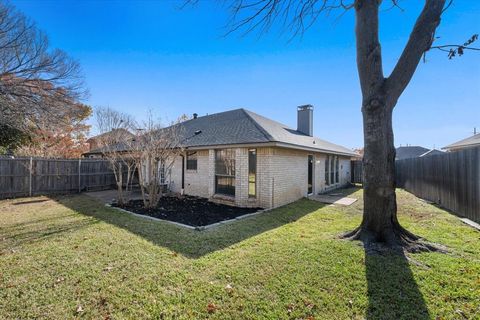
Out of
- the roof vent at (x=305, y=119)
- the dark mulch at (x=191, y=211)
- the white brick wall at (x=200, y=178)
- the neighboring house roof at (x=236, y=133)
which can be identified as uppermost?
the roof vent at (x=305, y=119)

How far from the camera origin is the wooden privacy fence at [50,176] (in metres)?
10.8

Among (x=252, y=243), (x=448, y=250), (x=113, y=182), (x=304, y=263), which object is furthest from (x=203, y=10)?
(x=113, y=182)

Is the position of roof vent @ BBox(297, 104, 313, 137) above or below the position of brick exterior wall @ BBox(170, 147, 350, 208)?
above

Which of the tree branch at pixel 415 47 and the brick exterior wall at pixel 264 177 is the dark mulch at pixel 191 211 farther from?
the tree branch at pixel 415 47

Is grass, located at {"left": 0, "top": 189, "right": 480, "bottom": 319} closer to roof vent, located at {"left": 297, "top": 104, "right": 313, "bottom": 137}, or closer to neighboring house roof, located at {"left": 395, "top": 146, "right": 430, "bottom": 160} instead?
roof vent, located at {"left": 297, "top": 104, "right": 313, "bottom": 137}

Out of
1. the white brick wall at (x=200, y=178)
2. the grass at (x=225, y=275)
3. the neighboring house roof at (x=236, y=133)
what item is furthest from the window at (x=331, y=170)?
the grass at (x=225, y=275)

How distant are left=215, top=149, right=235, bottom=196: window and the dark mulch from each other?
30.1 inches

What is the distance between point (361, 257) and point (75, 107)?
15.1 m

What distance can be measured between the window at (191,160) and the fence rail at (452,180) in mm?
10470

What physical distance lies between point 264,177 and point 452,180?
696cm

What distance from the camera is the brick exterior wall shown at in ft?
28.5

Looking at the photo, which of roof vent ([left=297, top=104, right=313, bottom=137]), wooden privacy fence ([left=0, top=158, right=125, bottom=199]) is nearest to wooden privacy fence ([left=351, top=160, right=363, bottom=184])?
roof vent ([left=297, top=104, right=313, bottom=137])

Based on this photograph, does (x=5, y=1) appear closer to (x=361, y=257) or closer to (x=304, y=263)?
(x=304, y=263)

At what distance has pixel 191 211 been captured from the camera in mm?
8117
